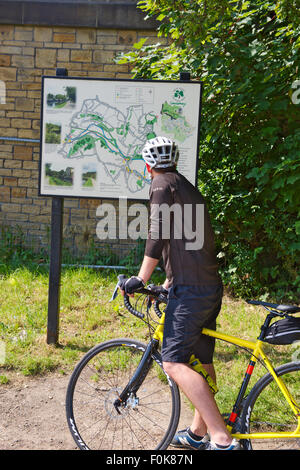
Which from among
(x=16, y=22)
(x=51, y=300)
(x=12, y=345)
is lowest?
(x=12, y=345)

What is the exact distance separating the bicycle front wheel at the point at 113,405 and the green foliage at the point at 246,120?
8.48ft

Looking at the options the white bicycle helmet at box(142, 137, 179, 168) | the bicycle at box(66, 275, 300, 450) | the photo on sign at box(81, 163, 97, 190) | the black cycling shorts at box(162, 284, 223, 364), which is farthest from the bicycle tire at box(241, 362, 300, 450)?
the photo on sign at box(81, 163, 97, 190)

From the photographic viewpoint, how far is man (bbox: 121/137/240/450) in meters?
2.74

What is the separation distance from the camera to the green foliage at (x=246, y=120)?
181 inches

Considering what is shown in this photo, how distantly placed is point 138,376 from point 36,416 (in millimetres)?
1186

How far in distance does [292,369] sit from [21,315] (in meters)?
3.38

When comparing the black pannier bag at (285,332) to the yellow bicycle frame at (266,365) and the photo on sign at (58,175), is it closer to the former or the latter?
the yellow bicycle frame at (266,365)

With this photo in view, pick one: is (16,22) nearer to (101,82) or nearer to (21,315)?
(101,82)

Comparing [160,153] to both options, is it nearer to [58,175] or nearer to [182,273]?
[182,273]

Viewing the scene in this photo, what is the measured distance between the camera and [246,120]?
5.38m

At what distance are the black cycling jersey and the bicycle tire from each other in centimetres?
61

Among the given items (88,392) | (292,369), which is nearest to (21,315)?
(88,392)

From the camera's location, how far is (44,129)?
14.9 ft

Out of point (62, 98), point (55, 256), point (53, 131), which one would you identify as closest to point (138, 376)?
point (55, 256)
